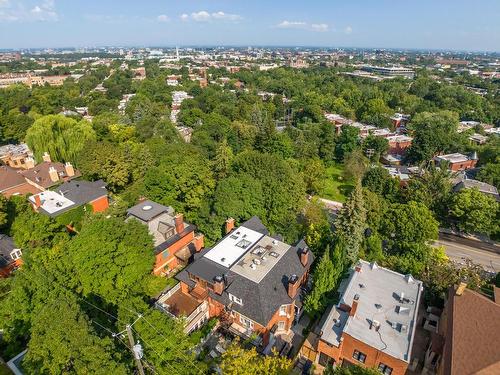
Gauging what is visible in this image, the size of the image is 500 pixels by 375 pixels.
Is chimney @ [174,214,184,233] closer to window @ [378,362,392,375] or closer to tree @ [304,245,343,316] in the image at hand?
tree @ [304,245,343,316]

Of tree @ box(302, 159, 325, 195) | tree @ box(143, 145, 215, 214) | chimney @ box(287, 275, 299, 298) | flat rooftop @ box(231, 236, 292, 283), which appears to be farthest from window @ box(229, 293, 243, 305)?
tree @ box(302, 159, 325, 195)

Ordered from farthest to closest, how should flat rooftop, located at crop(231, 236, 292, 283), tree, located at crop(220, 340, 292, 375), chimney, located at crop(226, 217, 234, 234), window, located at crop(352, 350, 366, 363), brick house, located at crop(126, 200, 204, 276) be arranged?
chimney, located at crop(226, 217, 234, 234)
brick house, located at crop(126, 200, 204, 276)
flat rooftop, located at crop(231, 236, 292, 283)
window, located at crop(352, 350, 366, 363)
tree, located at crop(220, 340, 292, 375)

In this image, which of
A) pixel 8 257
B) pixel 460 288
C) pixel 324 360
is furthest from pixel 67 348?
pixel 460 288

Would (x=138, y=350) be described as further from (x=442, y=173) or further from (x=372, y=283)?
(x=442, y=173)

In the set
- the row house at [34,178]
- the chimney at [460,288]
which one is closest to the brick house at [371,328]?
the chimney at [460,288]

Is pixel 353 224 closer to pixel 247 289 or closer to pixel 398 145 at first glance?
pixel 247 289

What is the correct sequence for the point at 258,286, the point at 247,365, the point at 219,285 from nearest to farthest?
the point at 247,365 < the point at 258,286 < the point at 219,285

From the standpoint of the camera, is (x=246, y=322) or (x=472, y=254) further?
(x=472, y=254)

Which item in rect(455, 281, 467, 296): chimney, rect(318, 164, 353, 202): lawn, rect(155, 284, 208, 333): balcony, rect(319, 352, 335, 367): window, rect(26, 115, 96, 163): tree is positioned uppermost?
rect(26, 115, 96, 163): tree
